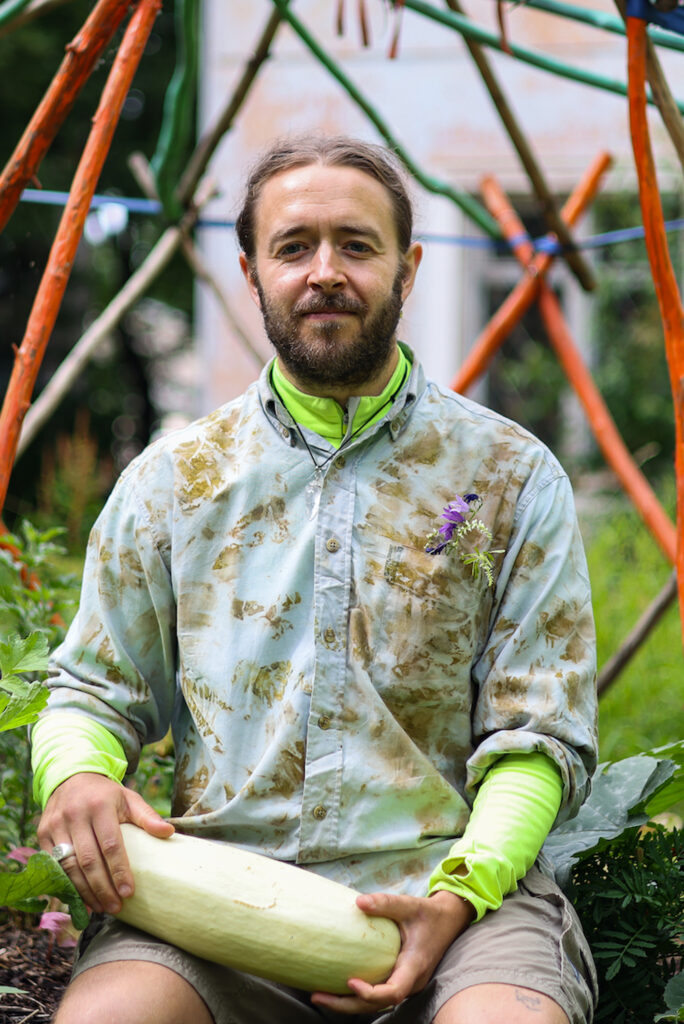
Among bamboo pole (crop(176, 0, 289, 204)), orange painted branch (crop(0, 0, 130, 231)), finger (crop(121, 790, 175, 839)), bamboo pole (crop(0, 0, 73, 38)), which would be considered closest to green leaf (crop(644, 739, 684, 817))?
finger (crop(121, 790, 175, 839))

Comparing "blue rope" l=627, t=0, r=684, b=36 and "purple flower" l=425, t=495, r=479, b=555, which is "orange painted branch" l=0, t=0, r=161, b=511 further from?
"blue rope" l=627, t=0, r=684, b=36

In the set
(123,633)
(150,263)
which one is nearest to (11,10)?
(150,263)

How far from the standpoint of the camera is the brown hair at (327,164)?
197cm

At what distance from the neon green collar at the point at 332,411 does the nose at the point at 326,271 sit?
0.59 feet

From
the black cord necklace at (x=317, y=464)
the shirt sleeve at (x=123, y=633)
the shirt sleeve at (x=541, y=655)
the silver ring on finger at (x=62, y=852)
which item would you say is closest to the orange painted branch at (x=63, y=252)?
the shirt sleeve at (x=123, y=633)

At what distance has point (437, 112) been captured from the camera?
8078mm

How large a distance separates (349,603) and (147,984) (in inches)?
23.8

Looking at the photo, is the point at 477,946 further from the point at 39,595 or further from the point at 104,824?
the point at 39,595

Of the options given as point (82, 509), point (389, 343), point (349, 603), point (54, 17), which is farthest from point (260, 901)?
point (54, 17)

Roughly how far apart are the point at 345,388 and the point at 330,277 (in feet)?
0.60

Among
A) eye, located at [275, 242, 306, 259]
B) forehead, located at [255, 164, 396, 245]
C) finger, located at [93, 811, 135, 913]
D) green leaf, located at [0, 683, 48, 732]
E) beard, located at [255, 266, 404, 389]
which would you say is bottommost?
finger, located at [93, 811, 135, 913]

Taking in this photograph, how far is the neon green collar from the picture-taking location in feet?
6.45

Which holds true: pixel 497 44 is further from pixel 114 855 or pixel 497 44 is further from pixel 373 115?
pixel 114 855

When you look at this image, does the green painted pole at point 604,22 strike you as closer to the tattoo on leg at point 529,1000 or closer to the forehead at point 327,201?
the forehead at point 327,201
